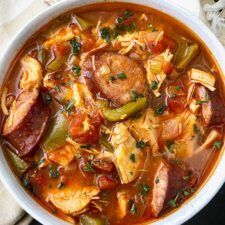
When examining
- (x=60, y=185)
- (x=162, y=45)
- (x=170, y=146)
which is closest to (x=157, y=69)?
(x=162, y=45)

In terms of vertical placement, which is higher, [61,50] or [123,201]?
[61,50]

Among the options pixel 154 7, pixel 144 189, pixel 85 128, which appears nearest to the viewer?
pixel 85 128

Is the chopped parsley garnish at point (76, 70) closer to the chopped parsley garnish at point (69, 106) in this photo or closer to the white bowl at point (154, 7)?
the chopped parsley garnish at point (69, 106)

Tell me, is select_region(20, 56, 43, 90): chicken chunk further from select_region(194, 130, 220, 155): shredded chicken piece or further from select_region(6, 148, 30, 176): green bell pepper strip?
select_region(194, 130, 220, 155): shredded chicken piece

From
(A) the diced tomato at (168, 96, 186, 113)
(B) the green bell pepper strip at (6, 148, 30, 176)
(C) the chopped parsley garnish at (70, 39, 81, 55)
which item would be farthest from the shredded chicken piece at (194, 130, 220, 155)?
(B) the green bell pepper strip at (6, 148, 30, 176)

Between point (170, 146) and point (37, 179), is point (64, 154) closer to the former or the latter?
point (37, 179)

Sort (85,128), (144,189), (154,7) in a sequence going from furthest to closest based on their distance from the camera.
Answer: (154,7) < (144,189) < (85,128)

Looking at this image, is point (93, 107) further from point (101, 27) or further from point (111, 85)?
point (101, 27)
